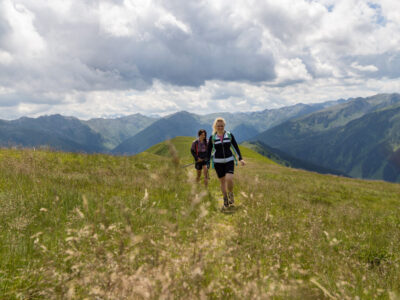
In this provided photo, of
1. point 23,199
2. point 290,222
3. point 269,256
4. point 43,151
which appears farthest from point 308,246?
point 43,151

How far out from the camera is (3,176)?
6875 mm

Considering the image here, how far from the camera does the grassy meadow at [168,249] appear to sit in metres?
2.24

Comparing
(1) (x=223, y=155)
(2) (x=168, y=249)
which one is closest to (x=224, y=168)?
(1) (x=223, y=155)

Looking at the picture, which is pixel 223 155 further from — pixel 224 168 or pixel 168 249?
pixel 168 249

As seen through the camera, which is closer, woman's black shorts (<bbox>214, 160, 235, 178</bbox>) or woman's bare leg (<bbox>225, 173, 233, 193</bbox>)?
woman's bare leg (<bbox>225, 173, 233, 193</bbox>)

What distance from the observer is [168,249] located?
2.73 metres

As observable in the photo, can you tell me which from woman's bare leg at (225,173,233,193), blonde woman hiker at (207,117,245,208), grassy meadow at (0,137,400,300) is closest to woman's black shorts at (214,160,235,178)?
blonde woman hiker at (207,117,245,208)

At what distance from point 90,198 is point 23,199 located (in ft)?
4.53

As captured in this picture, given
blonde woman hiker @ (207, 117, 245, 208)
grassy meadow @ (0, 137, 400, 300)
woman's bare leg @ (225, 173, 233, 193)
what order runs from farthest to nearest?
blonde woman hiker @ (207, 117, 245, 208) < woman's bare leg @ (225, 173, 233, 193) < grassy meadow @ (0, 137, 400, 300)

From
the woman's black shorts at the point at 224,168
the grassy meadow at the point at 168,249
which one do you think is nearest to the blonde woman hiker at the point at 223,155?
the woman's black shorts at the point at 224,168

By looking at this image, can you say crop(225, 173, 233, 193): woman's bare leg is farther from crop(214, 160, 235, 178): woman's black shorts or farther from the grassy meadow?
the grassy meadow

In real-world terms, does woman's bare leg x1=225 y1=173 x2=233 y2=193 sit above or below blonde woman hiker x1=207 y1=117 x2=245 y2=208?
below

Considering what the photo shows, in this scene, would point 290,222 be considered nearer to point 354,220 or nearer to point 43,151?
point 354,220

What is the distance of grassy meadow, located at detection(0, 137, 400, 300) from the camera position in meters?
2.24
